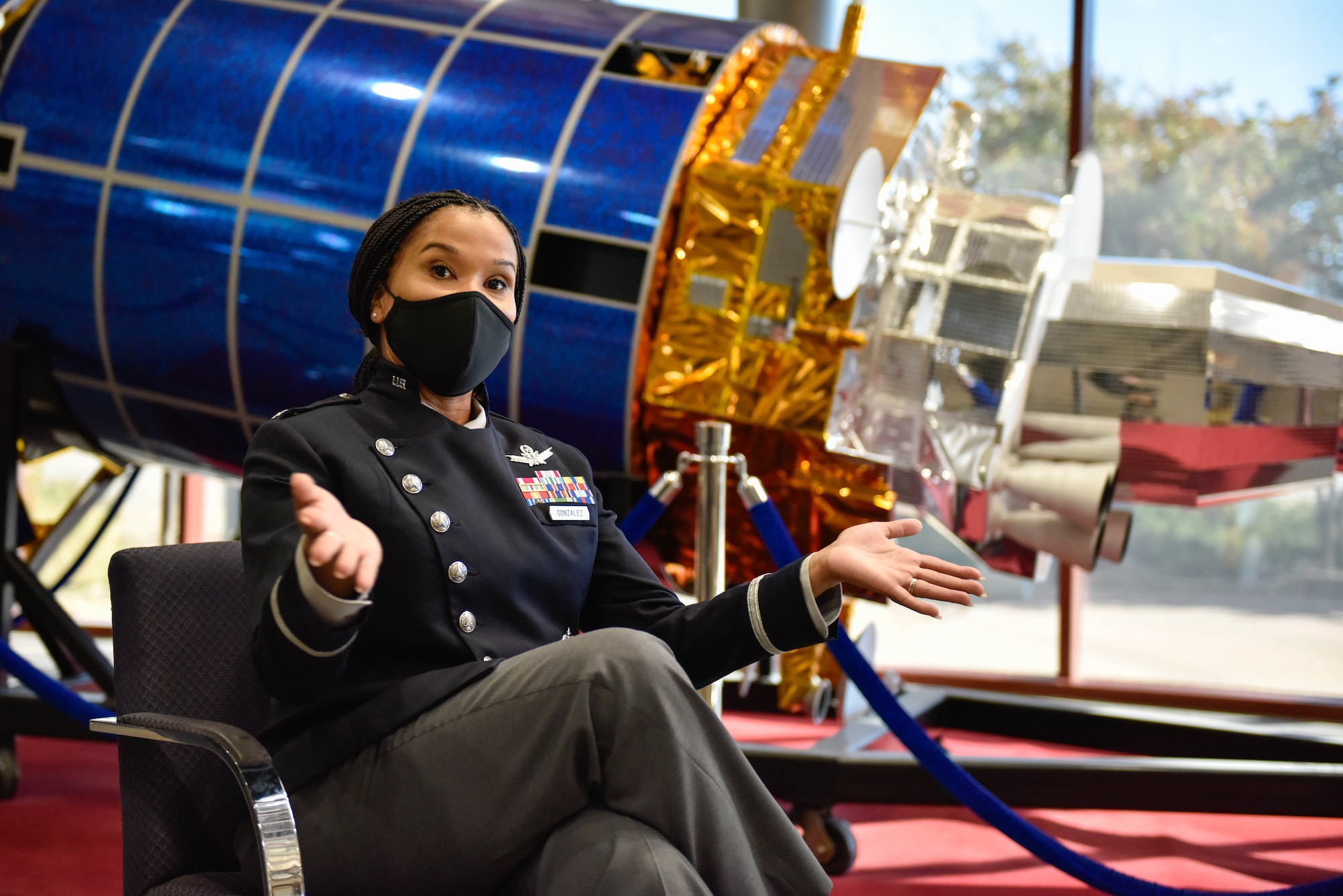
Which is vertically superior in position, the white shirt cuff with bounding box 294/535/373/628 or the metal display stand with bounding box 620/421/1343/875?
the white shirt cuff with bounding box 294/535/373/628

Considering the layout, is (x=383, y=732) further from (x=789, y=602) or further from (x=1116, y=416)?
(x=1116, y=416)

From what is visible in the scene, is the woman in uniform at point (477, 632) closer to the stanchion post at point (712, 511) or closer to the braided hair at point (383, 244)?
the braided hair at point (383, 244)

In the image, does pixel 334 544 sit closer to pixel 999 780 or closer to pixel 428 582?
pixel 428 582

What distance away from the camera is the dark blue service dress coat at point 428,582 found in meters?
1.22

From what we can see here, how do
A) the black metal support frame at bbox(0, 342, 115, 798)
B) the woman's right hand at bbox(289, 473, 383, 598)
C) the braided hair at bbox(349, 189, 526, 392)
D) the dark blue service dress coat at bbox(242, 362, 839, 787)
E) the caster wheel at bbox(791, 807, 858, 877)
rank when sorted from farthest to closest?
the black metal support frame at bbox(0, 342, 115, 798) → the caster wheel at bbox(791, 807, 858, 877) → the braided hair at bbox(349, 189, 526, 392) → the dark blue service dress coat at bbox(242, 362, 839, 787) → the woman's right hand at bbox(289, 473, 383, 598)

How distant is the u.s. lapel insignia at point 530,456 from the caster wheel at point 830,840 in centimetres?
135

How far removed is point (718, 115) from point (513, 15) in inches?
23.1

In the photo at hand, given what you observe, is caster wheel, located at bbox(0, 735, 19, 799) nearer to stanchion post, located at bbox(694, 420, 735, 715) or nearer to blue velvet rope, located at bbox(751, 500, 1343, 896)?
stanchion post, located at bbox(694, 420, 735, 715)

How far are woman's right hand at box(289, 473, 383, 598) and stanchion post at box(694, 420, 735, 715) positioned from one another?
1.25 meters

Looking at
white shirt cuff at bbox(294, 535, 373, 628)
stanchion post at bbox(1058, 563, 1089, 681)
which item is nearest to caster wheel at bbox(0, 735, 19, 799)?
white shirt cuff at bbox(294, 535, 373, 628)

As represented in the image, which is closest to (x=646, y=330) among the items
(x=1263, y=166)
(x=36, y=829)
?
(x=36, y=829)

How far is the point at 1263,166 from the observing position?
4.41 metres

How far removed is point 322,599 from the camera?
109 cm

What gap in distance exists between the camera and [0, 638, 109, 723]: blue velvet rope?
7.99 ft
